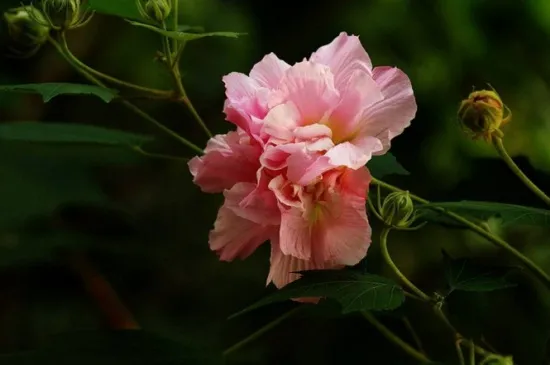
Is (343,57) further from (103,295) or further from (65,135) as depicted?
(103,295)

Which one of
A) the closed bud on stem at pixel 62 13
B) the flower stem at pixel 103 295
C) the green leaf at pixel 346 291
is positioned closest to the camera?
the green leaf at pixel 346 291

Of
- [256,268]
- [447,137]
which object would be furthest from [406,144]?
[256,268]

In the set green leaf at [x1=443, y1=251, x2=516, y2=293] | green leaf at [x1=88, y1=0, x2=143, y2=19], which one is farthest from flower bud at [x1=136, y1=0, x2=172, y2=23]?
green leaf at [x1=443, y1=251, x2=516, y2=293]

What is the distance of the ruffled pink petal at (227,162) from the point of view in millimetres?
481

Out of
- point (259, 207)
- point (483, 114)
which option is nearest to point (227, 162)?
point (259, 207)

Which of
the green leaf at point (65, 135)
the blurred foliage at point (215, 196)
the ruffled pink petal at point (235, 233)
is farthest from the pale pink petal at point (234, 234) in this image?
the blurred foliage at point (215, 196)

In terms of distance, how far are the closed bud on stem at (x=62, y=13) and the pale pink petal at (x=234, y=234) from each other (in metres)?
0.18

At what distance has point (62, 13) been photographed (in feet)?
1.86

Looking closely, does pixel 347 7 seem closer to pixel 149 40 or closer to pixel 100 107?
pixel 149 40

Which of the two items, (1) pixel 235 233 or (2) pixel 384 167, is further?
(2) pixel 384 167

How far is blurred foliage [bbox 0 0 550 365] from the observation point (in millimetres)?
1033

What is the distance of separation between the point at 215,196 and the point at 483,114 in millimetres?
791

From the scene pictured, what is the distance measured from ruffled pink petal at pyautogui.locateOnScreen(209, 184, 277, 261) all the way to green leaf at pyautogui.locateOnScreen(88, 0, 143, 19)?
0.16 m

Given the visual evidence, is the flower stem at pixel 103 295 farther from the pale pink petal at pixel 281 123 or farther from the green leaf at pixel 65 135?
the pale pink petal at pixel 281 123
